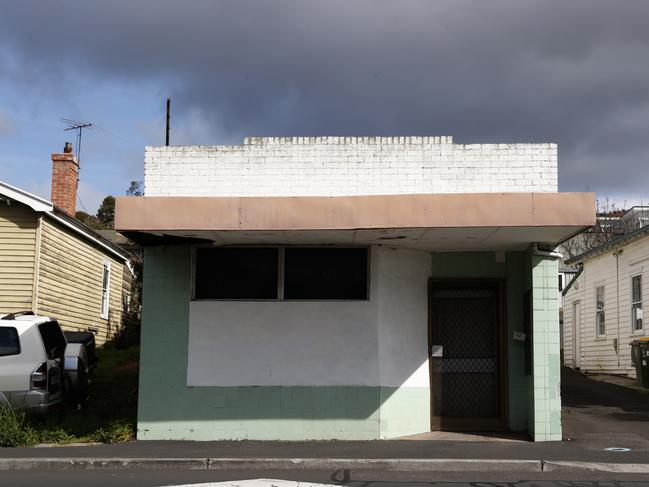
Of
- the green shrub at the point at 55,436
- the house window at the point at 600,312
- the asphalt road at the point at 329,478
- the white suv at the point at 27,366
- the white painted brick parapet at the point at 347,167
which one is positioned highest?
the white painted brick parapet at the point at 347,167

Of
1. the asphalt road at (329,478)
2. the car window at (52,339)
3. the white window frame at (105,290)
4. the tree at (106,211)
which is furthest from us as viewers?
the tree at (106,211)

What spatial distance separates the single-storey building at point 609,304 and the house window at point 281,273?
9977 millimetres

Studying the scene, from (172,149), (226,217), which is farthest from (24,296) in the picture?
(226,217)

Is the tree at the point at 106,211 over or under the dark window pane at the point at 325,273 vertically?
over

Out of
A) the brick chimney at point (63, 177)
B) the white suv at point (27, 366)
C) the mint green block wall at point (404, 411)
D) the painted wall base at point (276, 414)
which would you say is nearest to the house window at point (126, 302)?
the brick chimney at point (63, 177)

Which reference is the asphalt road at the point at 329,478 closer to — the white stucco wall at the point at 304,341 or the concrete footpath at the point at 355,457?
the concrete footpath at the point at 355,457

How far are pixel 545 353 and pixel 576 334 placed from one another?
1516 cm

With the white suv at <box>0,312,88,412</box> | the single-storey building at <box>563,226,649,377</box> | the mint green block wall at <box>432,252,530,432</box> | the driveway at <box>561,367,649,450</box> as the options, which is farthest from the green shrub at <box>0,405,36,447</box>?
the single-storey building at <box>563,226,649,377</box>

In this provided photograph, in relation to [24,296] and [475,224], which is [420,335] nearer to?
[475,224]

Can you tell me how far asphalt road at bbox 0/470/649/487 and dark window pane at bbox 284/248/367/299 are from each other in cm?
301

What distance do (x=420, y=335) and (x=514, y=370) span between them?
1438mm

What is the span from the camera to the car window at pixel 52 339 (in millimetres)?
11531

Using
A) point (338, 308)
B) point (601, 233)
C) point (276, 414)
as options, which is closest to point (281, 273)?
point (338, 308)

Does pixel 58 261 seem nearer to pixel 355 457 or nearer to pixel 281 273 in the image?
pixel 281 273
